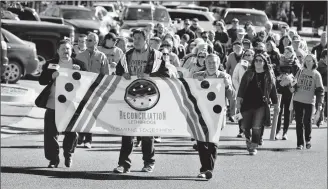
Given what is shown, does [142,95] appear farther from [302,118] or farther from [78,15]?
[78,15]

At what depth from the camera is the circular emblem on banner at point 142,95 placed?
454 inches

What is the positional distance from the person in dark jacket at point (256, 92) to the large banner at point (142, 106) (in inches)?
90.6

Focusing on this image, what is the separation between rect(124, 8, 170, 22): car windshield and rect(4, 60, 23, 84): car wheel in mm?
10710

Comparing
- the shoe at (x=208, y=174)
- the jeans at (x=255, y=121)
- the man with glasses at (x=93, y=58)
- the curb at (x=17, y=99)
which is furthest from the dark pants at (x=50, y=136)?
the curb at (x=17, y=99)

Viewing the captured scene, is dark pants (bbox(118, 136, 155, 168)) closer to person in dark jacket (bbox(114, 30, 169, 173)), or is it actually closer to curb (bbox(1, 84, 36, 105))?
person in dark jacket (bbox(114, 30, 169, 173))

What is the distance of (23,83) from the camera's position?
2398 cm

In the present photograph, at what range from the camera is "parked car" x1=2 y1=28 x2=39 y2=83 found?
23.0m

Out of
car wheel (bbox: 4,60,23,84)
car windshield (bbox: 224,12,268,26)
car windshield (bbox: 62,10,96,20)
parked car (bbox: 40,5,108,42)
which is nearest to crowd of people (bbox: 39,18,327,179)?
car wheel (bbox: 4,60,23,84)

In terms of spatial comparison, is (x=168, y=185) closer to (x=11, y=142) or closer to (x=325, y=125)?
(x=11, y=142)

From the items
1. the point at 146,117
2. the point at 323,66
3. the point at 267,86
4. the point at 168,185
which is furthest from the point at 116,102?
the point at 323,66

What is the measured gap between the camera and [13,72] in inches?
912

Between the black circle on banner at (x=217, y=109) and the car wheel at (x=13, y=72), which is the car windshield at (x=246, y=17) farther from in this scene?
the black circle on banner at (x=217, y=109)

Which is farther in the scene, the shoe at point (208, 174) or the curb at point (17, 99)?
the curb at point (17, 99)

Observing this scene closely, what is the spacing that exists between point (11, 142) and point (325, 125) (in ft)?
23.9
